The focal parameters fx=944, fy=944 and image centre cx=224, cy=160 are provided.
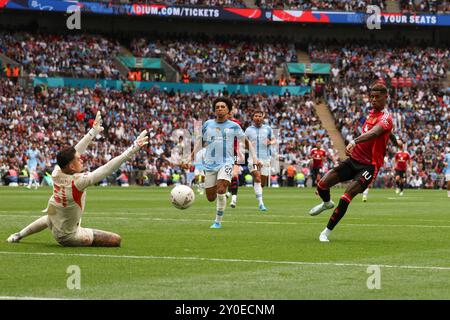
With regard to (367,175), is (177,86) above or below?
above

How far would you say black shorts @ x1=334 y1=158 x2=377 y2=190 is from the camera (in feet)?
51.3

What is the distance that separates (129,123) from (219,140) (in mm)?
40621

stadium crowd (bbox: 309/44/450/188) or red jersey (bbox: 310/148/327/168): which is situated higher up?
stadium crowd (bbox: 309/44/450/188)

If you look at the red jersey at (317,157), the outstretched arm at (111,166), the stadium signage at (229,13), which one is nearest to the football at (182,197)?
the outstretched arm at (111,166)

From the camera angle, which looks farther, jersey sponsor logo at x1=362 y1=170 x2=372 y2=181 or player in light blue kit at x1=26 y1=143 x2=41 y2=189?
player in light blue kit at x1=26 y1=143 x2=41 y2=189

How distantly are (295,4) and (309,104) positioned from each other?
1060 centimetres

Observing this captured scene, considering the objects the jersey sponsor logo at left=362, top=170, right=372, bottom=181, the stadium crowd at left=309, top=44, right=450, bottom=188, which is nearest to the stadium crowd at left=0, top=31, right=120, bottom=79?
→ the stadium crowd at left=309, top=44, right=450, bottom=188

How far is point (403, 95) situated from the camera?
225ft

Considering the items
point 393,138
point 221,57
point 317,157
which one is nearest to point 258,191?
point 393,138

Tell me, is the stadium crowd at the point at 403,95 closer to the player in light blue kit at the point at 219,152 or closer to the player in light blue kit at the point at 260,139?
the player in light blue kit at the point at 260,139

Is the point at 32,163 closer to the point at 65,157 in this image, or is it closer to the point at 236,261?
the point at 65,157

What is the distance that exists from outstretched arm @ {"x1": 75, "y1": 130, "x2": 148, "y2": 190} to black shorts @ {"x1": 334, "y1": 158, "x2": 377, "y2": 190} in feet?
14.9

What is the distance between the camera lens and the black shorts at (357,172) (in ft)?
51.3

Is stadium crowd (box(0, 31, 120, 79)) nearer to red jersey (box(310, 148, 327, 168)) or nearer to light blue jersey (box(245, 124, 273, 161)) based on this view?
red jersey (box(310, 148, 327, 168))
